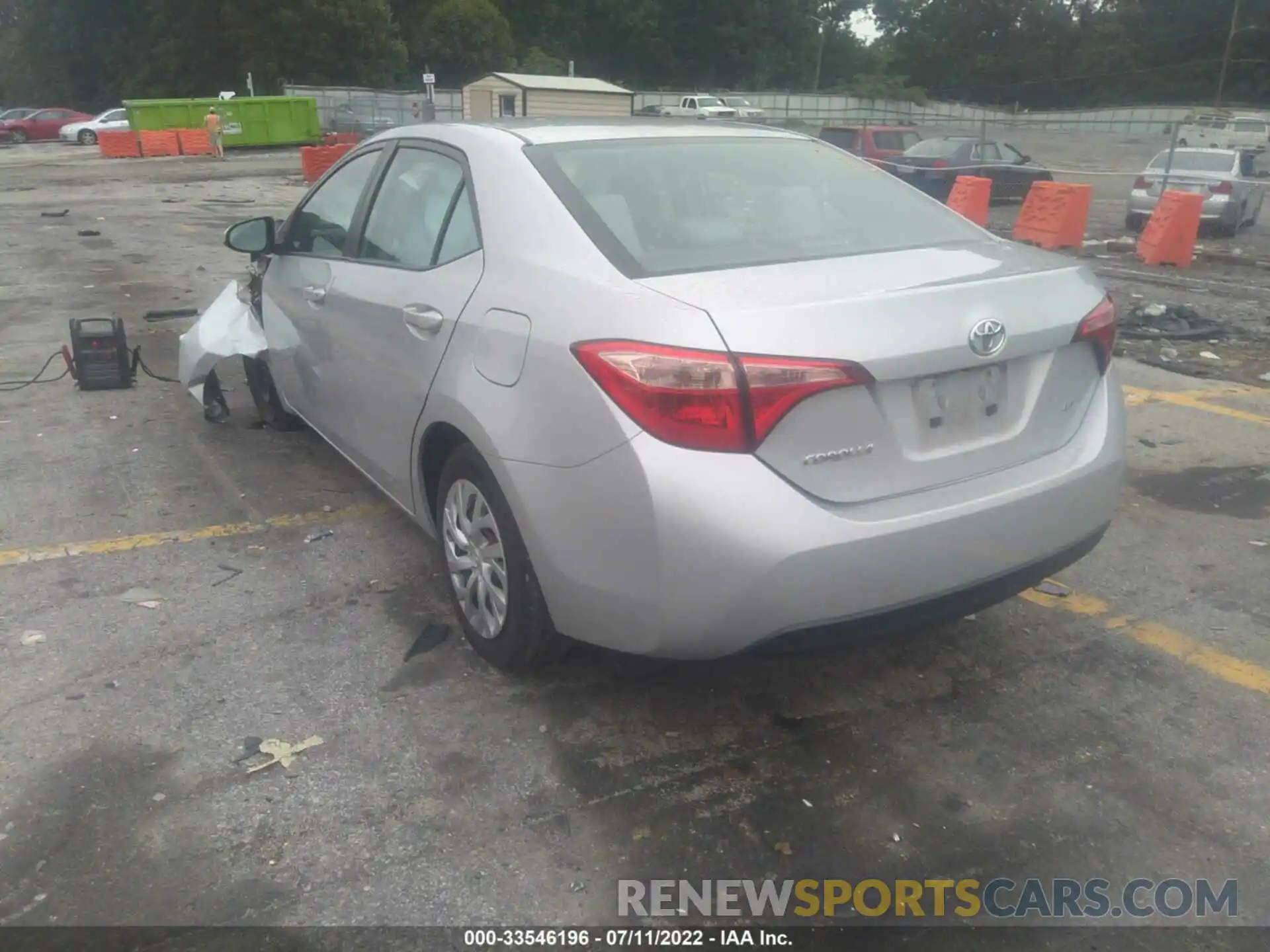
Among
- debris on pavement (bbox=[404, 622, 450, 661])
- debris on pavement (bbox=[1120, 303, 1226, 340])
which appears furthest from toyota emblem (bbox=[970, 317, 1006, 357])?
debris on pavement (bbox=[1120, 303, 1226, 340])

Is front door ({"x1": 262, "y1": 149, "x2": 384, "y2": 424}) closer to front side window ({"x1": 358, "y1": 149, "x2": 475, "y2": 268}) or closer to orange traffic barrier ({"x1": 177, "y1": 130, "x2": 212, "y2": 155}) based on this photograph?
front side window ({"x1": 358, "y1": 149, "x2": 475, "y2": 268})

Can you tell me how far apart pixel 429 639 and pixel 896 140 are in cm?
2072

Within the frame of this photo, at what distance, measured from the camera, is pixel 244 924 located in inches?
97.0

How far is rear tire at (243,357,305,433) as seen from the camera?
19.4ft

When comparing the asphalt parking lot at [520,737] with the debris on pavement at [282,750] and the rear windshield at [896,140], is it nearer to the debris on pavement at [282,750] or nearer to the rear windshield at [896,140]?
the debris on pavement at [282,750]

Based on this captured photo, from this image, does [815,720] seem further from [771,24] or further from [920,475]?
[771,24]

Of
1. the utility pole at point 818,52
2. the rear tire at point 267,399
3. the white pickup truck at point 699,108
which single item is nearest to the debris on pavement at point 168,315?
the rear tire at point 267,399

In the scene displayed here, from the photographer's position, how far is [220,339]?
575 cm

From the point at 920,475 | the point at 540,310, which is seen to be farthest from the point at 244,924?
the point at 920,475

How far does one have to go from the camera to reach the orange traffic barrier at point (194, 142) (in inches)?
1366

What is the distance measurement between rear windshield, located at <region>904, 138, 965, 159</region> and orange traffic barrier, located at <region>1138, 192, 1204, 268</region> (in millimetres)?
6518

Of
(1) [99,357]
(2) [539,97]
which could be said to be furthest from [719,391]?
(2) [539,97]

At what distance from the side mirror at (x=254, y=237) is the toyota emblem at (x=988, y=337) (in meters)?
3.47

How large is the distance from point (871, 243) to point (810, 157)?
0.75 meters
